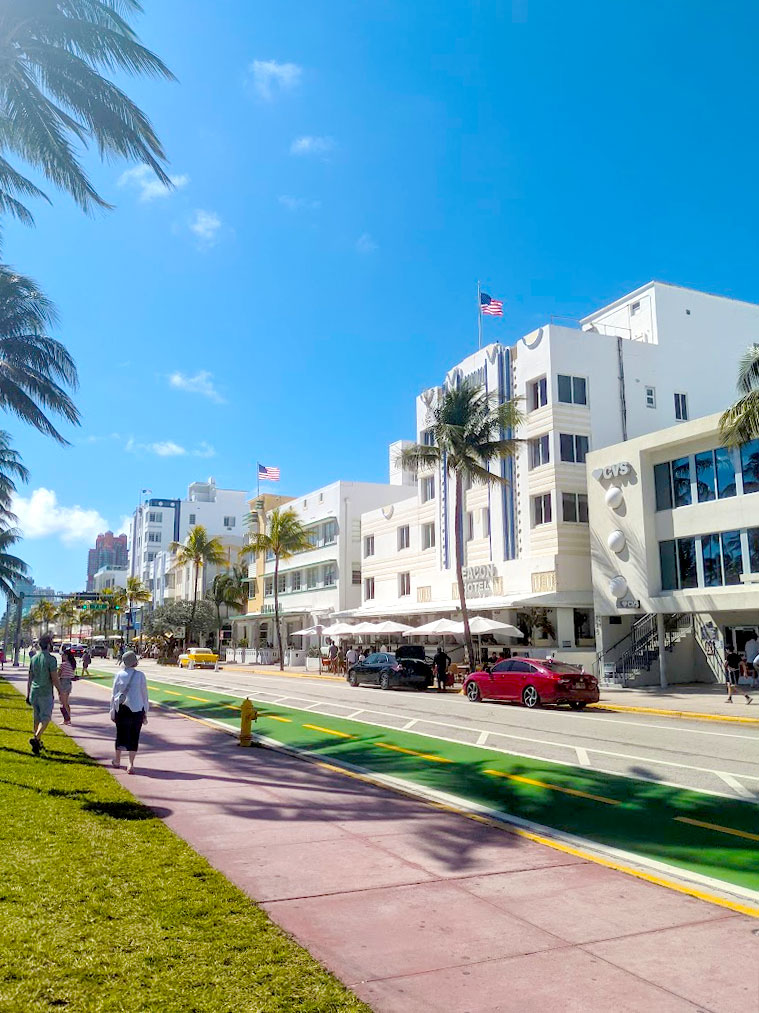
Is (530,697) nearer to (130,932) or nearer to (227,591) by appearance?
(130,932)

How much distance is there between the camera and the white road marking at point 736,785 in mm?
9852

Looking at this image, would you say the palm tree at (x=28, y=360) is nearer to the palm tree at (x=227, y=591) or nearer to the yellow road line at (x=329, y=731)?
the yellow road line at (x=329, y=731)

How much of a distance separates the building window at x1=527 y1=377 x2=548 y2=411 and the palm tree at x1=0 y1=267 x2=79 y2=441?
1926cm

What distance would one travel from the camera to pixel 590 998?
4.19 meters

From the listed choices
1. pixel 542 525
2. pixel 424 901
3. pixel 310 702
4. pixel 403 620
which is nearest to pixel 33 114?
pixel 424 901

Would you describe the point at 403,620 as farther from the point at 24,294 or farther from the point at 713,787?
the point at 713,787

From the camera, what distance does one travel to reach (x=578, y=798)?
9.73m

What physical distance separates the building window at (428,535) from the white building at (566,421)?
1537 mm

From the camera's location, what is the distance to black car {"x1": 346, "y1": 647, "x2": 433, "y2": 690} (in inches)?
1234

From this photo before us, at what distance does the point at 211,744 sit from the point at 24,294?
1867cm

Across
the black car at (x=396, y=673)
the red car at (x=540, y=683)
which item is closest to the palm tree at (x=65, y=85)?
the red car at (x=540, y=683)

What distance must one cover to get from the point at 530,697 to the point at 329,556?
33.1 metres

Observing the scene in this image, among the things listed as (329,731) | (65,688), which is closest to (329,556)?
(65,688)

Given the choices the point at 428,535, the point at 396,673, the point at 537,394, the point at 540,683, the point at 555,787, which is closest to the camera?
the point at 555,787
